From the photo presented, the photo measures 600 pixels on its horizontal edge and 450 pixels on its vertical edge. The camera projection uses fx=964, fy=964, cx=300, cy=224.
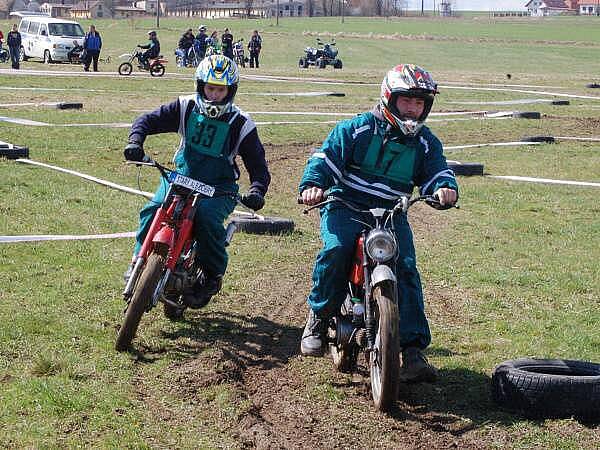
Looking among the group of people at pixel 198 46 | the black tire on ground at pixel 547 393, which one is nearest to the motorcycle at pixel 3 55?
the group of people at pixel 198 46

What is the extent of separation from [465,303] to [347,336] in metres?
2.56

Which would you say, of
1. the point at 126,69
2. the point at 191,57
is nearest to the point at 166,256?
the point at 126,69

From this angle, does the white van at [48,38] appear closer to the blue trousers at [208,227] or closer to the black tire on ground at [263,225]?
the black tire on ground at [263,225]

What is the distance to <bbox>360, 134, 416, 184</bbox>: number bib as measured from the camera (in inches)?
250

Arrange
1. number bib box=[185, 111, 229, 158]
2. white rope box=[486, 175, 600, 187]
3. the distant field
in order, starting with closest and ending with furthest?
the distant field, number bib box=[185, 111, 229, 158], white rope box=[486, 175, 600, 187]

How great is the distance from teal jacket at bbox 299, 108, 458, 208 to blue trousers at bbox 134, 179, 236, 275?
3.72 feet

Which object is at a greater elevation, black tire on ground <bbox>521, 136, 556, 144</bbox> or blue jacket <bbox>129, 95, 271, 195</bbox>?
blue jacket <bbox>129, 95, 271, 195</bbox>

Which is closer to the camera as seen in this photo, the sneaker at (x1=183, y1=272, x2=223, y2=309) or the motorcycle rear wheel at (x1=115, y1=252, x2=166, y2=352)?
the motorcycle rear wheel at (x1=115, y1=252, x2=166, y2=352)

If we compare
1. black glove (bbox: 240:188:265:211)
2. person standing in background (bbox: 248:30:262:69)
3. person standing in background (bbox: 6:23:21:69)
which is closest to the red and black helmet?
black glove (bbox: 240:188:265:211)

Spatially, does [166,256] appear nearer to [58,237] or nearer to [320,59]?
[58,237]

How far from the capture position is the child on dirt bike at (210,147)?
7309 millimetres

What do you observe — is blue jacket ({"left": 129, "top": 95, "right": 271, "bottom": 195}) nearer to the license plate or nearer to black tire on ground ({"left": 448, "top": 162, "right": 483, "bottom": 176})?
the license plate

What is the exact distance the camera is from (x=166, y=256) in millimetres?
6840

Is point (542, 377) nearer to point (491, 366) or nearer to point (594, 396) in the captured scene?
point (594, 396)
